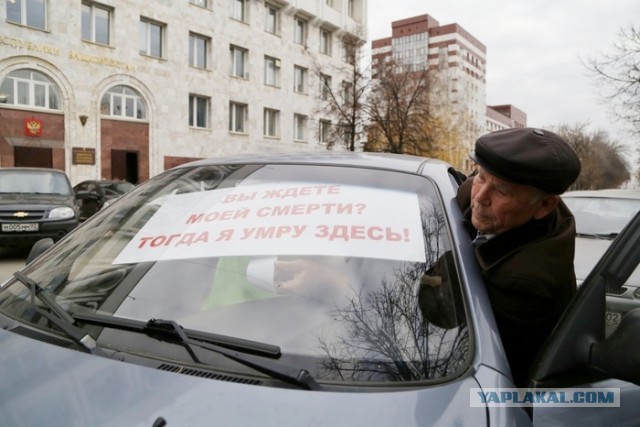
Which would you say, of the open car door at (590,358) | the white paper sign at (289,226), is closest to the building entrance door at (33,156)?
the white paper sign at (289,226)

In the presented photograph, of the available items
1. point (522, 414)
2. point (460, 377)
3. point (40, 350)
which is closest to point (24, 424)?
point (40, 350)

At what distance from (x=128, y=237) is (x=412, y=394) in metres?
1.19

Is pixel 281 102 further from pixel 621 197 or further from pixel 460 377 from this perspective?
pixel 460 377

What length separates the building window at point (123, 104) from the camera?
952 inches

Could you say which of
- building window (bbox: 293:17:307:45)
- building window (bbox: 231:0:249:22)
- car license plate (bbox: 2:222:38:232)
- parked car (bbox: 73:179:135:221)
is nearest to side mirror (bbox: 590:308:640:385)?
car license plate (bbox: 2:222:38:232)

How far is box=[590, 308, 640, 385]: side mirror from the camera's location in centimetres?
109

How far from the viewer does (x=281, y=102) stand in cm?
3341

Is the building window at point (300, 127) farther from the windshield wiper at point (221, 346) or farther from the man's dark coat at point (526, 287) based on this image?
the windshield wiper at point (221, 346)

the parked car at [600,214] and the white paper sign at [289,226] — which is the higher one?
the white paper sign at [289,226]

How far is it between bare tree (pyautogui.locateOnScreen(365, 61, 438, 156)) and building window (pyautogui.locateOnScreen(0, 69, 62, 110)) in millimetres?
16069

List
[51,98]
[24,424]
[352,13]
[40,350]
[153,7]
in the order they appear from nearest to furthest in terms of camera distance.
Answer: [24,424] < [40,350] < [51,98] < [153,7] < [352,13]

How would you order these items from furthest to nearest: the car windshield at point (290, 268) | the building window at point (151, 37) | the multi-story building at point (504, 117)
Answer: the multi-story building at point (504, 117), the building window at point (151, 37), the car windshield at point (290, 268)

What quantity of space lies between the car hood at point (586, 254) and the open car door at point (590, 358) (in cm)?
265

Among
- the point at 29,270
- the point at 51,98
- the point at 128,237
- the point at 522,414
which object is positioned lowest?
the point at 522,414
